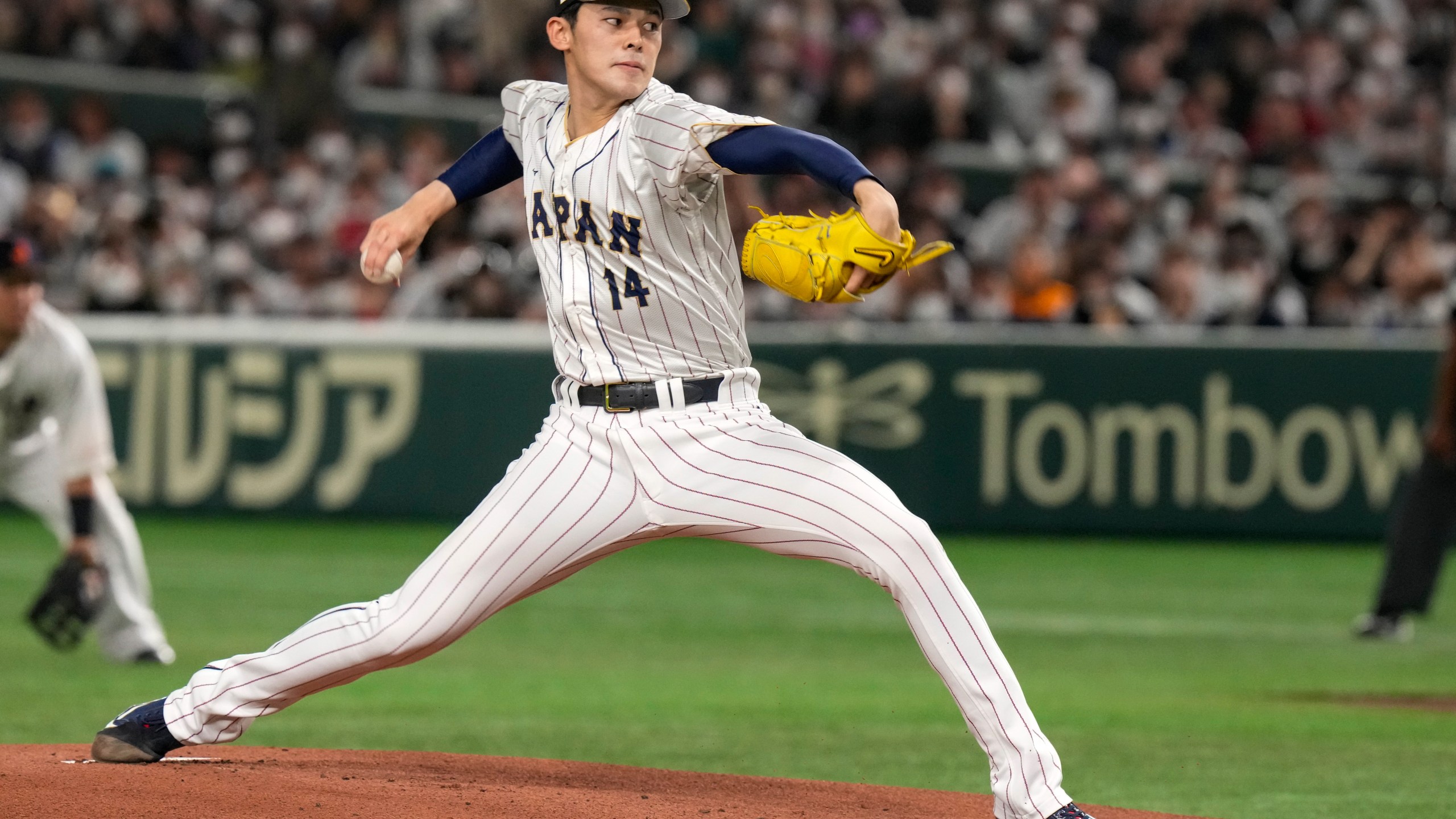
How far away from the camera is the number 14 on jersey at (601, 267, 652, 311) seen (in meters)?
4.36

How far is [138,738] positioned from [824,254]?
207 centimetres

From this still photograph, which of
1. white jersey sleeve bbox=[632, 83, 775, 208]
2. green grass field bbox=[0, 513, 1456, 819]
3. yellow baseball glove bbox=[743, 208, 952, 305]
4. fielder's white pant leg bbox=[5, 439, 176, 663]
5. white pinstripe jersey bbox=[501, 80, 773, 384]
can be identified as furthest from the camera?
fielder's white pant leg bbox=[5, 439, 176, 663]

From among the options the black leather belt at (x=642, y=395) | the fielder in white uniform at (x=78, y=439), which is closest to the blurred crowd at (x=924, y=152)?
the fielder in white uniform at (x=78, y=439)

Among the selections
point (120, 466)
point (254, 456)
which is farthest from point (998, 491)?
point (120, 466)

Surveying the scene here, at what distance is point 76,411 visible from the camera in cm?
796

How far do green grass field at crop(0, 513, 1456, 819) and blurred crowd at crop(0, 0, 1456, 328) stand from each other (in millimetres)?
2166

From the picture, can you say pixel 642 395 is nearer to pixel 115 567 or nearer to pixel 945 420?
pixel 115 567

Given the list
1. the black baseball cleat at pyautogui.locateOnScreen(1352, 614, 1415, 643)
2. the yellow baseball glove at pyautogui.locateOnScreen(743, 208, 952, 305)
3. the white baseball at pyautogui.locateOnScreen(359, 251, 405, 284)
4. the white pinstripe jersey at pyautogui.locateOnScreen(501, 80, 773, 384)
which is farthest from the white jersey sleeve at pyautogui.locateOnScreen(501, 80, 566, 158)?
the black baseball cleat at pyautogui.locateOnScreen(1352, 614, 1415, 643)

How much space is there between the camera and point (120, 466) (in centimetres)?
1345

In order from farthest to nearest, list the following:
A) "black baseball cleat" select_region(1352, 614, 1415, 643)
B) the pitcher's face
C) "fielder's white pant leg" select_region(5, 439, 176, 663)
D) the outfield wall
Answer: the outfield wall, "black baseball cleat" select_region(1352, 614, 1415, 643), "fielder's white pant leg" select_region(5, 439, 176, 663), the pitcher's face

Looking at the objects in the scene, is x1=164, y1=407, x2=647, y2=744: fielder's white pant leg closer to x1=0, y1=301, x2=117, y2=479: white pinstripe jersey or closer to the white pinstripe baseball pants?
the white pinstripe baseball pants

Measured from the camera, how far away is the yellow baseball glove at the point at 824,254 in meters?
3.90

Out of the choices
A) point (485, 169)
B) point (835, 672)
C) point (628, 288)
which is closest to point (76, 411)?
point (835, 672)

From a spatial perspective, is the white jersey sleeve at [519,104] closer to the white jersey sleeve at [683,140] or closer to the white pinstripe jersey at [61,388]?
the white jersey sleeve at [683,140]
